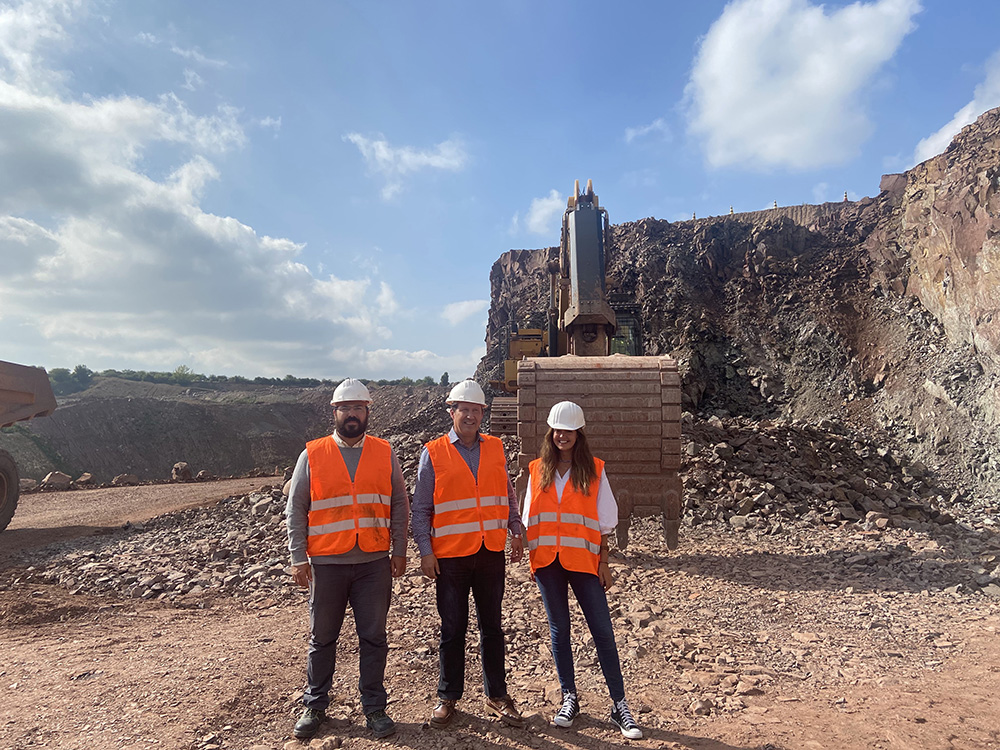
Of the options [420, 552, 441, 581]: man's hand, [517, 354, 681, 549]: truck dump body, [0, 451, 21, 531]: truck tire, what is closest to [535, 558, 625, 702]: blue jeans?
[420, 552, 441, 581]: man's hand

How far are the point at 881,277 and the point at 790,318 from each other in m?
4.55

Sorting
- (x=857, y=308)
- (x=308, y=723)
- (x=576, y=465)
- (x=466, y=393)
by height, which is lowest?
A: (x=308, y=723)

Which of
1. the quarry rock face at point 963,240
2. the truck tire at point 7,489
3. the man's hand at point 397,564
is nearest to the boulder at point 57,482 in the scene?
the truck tire at point 7,489

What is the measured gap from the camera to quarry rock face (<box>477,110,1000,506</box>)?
741 inches

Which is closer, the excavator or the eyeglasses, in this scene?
the eyeglasses

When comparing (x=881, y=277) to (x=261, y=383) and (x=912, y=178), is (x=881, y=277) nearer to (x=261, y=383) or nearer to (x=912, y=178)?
(x=912, y=178)

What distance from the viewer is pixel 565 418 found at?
3.42 metres

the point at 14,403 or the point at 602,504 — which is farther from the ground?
the point at 14,403

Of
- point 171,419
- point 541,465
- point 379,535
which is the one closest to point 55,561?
point 379,535

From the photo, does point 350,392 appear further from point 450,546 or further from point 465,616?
point 465,616

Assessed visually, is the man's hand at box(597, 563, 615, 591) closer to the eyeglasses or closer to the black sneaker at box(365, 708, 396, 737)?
the black sneaker at box(365, 708, 396, 737)

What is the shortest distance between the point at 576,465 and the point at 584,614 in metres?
0.85

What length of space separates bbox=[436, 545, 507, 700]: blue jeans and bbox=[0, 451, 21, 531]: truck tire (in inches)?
406

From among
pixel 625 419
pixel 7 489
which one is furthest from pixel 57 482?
pixel 625 419
